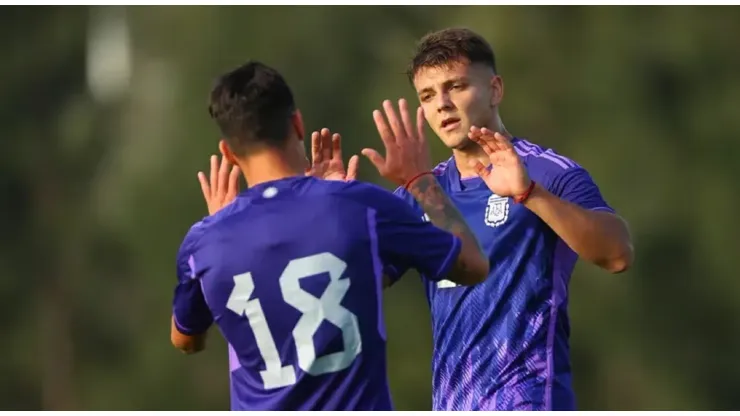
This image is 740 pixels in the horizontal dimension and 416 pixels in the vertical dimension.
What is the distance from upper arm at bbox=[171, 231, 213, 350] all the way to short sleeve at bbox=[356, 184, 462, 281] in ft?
2.32

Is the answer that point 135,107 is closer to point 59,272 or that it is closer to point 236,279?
point 59,272

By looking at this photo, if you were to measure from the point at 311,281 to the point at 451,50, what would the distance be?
193 centimetres

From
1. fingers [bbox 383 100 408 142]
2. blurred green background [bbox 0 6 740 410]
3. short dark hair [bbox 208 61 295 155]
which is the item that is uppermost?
short dark hair [bbox 208 61 295 155]

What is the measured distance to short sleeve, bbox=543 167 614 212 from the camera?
696cm

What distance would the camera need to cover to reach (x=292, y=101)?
19.7 ft

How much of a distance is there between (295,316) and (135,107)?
2225 cm

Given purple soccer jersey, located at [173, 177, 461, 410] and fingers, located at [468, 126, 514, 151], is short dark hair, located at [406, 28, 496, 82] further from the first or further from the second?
purple soccer jersey, located at [173, 177, 461, 410]

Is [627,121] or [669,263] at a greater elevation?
[627,121]

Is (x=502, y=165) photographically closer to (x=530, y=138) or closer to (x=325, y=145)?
(x=325, y=145)

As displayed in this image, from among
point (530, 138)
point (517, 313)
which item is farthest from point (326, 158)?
point (530, 138)

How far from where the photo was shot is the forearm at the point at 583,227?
6746mm

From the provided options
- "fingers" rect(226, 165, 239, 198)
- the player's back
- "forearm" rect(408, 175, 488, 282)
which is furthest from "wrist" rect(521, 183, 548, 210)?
"fingers" rect(226, 165, 239, 198)

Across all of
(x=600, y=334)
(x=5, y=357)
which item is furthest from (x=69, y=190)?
(x=600, y=334)

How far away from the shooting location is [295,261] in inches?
230
